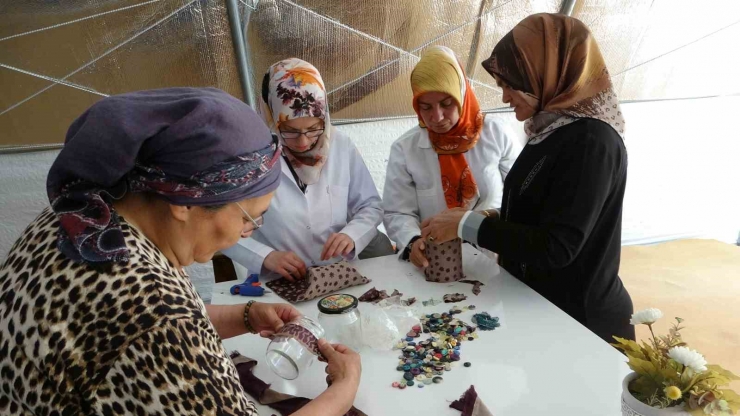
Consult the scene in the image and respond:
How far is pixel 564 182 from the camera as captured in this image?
4.75 feet

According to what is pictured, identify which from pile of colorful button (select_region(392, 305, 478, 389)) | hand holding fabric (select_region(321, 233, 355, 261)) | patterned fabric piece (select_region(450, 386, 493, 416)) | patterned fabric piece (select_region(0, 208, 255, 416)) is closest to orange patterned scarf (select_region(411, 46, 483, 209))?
hand holding fabric (select_region(321, 233, 355, 261))

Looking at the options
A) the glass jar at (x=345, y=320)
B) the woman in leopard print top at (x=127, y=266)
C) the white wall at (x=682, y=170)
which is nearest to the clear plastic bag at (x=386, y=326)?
the glass jar at (x=345, y=320)

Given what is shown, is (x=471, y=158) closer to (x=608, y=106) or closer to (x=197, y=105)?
(x=608, y=106)

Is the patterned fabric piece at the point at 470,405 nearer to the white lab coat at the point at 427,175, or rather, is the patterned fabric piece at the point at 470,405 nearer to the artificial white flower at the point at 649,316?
the artificial white flower at the point at 649,316

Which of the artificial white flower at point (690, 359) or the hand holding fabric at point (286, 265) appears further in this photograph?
the hand holding fabric at point (286, 265)

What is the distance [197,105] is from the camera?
2.65ft

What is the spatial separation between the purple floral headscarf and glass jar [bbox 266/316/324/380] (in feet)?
1.29

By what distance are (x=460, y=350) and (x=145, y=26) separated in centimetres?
282

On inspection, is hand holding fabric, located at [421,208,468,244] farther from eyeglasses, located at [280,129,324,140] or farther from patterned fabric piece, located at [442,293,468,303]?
eyeglasses, located at [280,129,324,140]

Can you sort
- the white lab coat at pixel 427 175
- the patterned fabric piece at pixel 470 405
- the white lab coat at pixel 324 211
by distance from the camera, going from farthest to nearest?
the white lab coat at pixel 427 175
the white lab coat at pixel 324 211
the patterned fabric piece at pixel 470 405

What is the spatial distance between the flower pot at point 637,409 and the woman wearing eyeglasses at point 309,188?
49.4 inches

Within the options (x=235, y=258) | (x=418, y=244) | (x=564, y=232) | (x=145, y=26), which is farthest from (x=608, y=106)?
(x=145, y=26)

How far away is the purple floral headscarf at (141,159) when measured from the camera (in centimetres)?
77

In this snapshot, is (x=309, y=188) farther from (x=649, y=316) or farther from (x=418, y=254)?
(x=649, y=316)
